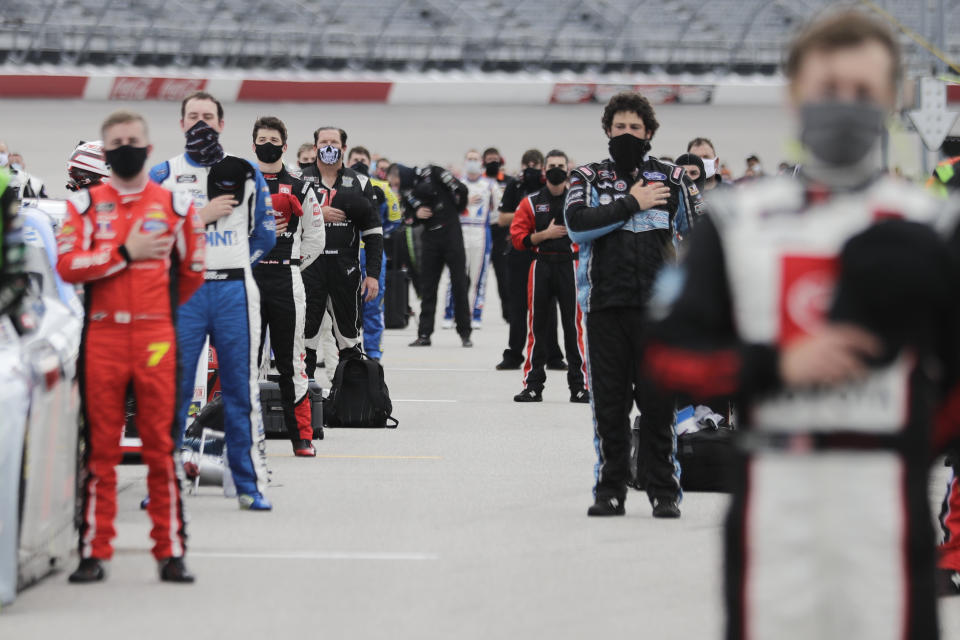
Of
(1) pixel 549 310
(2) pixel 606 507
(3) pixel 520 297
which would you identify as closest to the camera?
(2) pixel 606 507

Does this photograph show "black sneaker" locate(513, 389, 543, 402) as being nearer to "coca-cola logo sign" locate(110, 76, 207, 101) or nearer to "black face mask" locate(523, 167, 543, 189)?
"black face mask" locate(523, 167, 543, 189)

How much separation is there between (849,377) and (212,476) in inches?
250

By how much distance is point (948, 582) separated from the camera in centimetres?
619

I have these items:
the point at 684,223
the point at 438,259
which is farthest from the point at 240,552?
the point at 438,259

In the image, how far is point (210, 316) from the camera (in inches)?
304

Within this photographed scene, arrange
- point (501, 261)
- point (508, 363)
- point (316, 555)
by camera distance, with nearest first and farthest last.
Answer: point (316, 555) < point (508, 363) < point (501, 261)

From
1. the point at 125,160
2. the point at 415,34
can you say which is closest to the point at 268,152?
the point at 125,160

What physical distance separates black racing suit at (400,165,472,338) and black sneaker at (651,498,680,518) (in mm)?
10127

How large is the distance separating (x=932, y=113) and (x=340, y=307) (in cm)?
1045

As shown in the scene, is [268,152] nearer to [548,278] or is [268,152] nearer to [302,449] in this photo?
[302,449]

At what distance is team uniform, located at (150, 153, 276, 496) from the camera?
304 inches

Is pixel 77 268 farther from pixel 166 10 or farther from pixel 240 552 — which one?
pixel 166 10

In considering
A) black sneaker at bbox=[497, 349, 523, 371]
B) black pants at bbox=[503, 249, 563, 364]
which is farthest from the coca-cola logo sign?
black pants at bbox=[503, 249, 563, 364]

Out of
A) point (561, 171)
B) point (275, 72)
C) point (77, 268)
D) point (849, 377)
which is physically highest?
point (275, 72)
